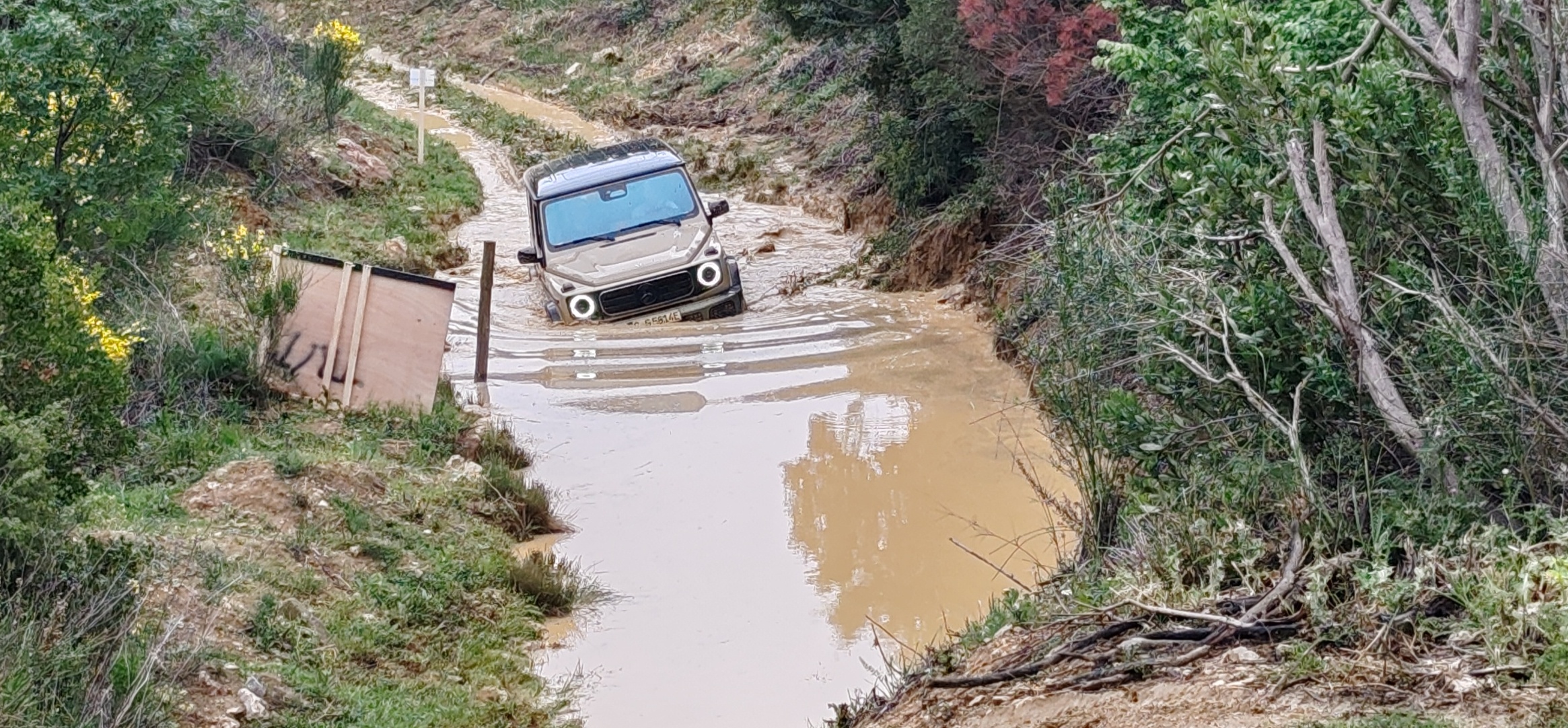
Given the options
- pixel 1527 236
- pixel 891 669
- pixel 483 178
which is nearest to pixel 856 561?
pixel 891 669

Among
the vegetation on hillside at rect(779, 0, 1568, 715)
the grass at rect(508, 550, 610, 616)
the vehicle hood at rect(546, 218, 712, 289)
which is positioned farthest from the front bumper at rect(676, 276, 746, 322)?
the vegetation on hillside at rect(779, 0, 1568, 715)

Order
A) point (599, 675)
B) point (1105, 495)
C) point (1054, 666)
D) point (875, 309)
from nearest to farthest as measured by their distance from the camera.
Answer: point (1054, 666) < point (1105, 495) < point (599, 675) < point (875, 309)

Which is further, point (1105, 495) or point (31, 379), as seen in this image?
point (1105, 495)

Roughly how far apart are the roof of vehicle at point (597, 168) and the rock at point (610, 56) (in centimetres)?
2208

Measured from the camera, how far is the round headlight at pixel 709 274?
45.7 feet

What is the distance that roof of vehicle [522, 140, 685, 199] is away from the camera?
1422cm

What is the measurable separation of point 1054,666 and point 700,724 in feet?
6.95

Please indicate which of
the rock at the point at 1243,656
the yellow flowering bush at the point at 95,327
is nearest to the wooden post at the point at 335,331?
the yellow flowering bush at the point at 95,327

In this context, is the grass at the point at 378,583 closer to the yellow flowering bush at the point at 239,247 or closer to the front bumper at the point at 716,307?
the yellow flowering bush at the point at 239,247

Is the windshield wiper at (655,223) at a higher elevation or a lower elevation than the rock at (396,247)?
higher

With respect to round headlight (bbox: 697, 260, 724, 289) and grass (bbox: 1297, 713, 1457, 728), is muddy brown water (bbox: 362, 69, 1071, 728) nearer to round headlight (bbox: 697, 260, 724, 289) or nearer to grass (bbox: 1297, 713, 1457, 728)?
round headlight (bbox: 697, 260, 724, 289)

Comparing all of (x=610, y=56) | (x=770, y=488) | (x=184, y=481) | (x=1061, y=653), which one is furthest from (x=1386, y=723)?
(x=610, y=56)

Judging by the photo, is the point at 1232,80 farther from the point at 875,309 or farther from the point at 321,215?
the point at 321,215

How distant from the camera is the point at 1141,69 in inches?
287
